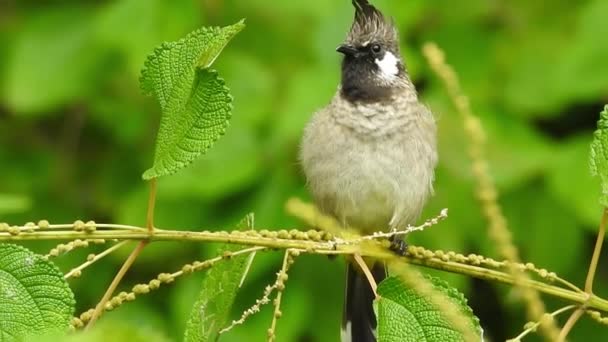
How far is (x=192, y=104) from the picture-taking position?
6.16 ft

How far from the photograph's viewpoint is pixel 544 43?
15.9 ft

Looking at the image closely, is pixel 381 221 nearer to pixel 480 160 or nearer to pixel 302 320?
pixel 302 320

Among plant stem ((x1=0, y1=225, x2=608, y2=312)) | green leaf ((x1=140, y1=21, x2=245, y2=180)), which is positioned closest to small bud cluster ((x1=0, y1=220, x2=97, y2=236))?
plant stem ((x1=0, y1=225, x2=608, y2=312))

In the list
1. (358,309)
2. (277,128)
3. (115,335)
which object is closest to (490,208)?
(115,335)

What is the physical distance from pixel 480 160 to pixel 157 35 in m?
2.92

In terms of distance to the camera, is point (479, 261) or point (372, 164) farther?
point (372, 164)

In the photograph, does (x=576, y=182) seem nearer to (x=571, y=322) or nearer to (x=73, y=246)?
(x=571, y=322)

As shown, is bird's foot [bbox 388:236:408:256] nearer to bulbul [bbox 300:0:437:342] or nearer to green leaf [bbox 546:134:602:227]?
bulbul [bbox 300:0:437:342]

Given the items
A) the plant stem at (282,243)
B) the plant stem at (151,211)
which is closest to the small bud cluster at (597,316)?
the plant stem at (282,243)

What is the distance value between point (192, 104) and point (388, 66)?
2006mm

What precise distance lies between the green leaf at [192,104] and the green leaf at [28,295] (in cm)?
23

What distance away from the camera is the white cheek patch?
3793 mm

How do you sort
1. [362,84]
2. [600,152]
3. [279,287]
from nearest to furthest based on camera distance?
1. [279,287]
2. [600,152]
3. [362,84]

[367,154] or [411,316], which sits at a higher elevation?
[367,154]
